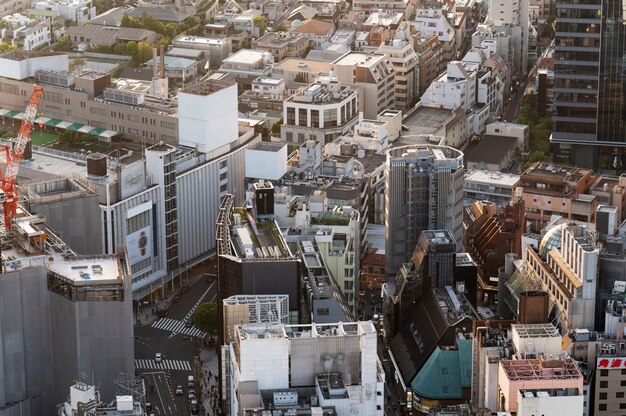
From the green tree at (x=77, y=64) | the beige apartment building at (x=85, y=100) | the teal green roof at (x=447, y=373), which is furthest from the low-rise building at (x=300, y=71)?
the teal green roof at (x=447, y=373)

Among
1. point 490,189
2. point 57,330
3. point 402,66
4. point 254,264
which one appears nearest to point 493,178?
point 490,189

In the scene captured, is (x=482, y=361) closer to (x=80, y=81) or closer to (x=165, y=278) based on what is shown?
(x=165, y=278)

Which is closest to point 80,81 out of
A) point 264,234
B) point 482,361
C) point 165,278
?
point 165,278

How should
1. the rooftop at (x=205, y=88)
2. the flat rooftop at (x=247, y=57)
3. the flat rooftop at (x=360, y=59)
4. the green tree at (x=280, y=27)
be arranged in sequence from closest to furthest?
the rooftop at (x=205, y=88)
the flat rooftop at (x=360, y=59)
the flat rooftop at (x=247, y=57)
the green tree at (x=280, y=27)

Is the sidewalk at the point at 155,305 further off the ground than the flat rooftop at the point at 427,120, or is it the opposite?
the flat rooftop at the point at 427,120

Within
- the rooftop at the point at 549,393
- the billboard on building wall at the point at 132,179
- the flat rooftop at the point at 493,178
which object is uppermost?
the billboard on building wall at the point at 132,179

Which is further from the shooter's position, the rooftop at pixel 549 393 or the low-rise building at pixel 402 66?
the low-rise building at pixel 402 66

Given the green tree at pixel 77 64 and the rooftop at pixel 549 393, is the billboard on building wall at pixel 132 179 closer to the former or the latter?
the green tree at pixel 77 64
